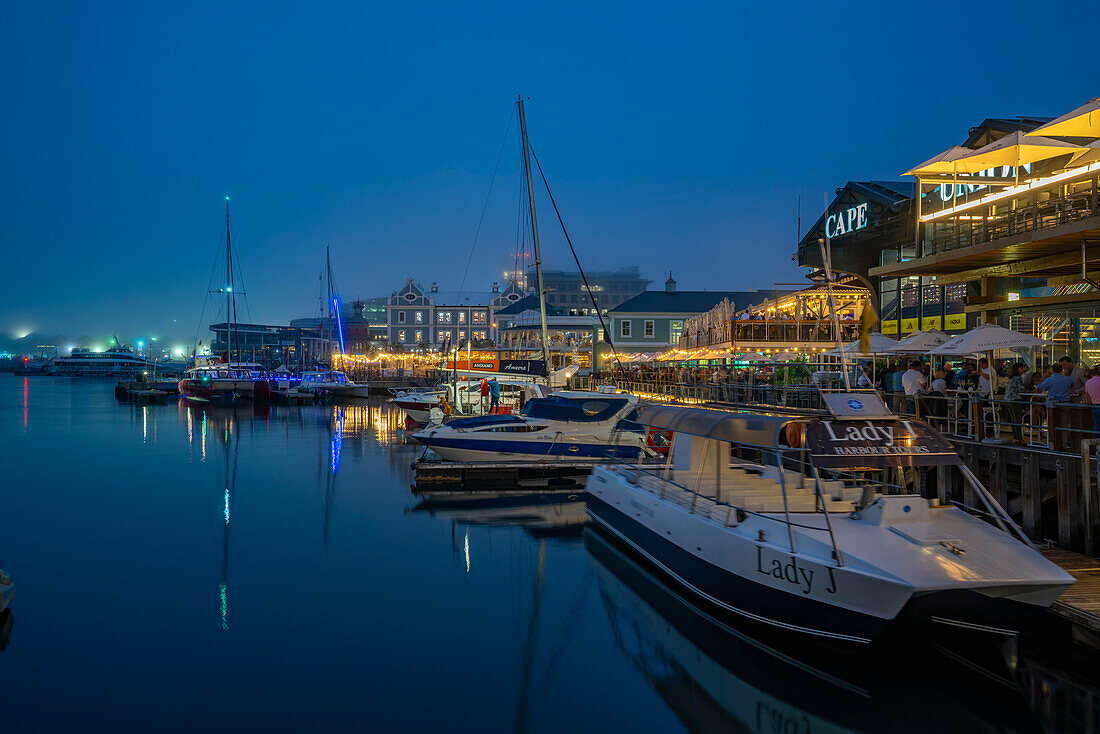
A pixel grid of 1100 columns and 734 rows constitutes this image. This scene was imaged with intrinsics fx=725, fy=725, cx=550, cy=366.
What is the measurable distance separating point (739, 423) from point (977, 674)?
480 cm

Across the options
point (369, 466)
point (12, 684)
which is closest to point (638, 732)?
point (12, 684)

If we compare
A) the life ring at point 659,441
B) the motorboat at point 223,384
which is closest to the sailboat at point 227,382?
the motorboat at point 223,384

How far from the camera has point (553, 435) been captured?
25.4 metres

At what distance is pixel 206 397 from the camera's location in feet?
242

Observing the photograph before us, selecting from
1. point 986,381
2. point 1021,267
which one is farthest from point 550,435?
point 1021,267

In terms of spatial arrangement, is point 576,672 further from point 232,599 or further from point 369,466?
point 369,466

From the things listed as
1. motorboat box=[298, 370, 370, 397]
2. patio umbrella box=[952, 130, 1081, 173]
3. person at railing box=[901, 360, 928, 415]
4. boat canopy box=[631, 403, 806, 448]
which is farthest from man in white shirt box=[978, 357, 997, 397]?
motorboat box=[298, 370, 370, 397]

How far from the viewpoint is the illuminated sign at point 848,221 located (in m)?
31.7

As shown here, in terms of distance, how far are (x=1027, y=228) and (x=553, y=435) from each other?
15.0 m

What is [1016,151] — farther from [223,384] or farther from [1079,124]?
[223,384]

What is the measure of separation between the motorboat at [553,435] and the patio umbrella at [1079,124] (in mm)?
14064

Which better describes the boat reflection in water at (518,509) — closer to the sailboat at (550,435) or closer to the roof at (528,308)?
the sailboat at (550,435)

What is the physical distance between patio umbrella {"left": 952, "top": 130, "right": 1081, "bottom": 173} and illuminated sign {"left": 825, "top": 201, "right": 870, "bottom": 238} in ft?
47.0

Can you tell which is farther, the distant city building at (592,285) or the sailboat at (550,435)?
the distant city building at (592,285)
